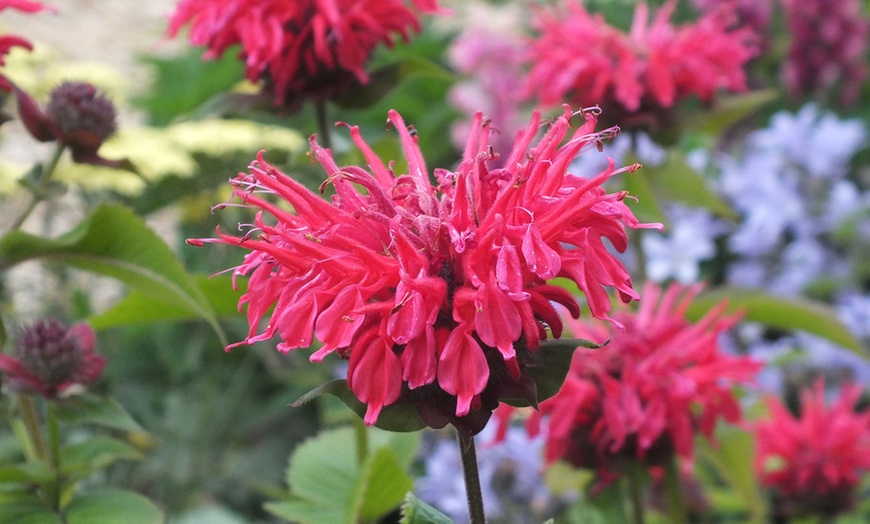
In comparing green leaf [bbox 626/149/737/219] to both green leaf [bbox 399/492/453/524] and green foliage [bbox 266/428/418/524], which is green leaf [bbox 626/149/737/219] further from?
green leaf [bbox 399/492/453/524]

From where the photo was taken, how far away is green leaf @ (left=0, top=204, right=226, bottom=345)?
2.37 ft

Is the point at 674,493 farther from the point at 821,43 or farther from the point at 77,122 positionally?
the point at 821,43

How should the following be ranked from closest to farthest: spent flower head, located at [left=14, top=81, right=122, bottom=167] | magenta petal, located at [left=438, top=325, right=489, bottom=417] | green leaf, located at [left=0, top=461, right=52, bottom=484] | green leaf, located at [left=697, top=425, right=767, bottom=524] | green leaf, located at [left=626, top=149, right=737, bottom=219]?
magenta petal, located at [left=438, top=325, right=489, bottom=417], green leaf, located at [left=0, top=461, right=52, bottom=484], spent flower head, located at [left=14, top=81, right=122, bottom=167], green leaf, located at [left=697, top=425, right=767, bottom=524], green leaf, located at [left=626, top=149, right=737, bottom=219]

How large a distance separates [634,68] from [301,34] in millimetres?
480

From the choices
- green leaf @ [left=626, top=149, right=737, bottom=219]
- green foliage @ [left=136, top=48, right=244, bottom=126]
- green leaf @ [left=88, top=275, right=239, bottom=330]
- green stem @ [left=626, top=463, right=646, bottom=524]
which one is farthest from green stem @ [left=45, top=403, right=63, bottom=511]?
green foliage @ [left=136, top=48, right=244, bottom=126]

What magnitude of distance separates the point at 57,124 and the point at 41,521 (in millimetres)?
340

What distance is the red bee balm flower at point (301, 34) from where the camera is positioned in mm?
905

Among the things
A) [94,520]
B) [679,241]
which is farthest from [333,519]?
[679,241]

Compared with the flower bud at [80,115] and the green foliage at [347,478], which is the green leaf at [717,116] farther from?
the flower bud at [80,115]

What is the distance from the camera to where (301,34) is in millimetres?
929

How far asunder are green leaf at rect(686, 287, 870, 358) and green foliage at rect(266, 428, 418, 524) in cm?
38

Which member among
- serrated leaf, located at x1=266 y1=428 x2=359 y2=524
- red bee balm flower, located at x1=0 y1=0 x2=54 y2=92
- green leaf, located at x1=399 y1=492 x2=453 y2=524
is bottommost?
serrated leaf, located at x1=266 y1=428 x2=359 y2=524

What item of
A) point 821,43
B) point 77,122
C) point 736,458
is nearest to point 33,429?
point 77,122

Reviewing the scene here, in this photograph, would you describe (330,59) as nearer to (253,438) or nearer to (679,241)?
(679,241)
